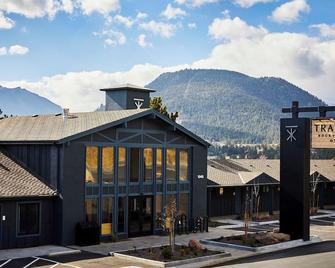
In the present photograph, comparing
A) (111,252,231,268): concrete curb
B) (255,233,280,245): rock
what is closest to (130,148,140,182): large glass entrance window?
(111,252,231,268): concrete curb

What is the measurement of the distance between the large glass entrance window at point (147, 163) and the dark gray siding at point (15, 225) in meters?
5.99

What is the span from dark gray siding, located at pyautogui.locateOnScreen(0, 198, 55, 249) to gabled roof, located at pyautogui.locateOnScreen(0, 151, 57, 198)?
360 mm

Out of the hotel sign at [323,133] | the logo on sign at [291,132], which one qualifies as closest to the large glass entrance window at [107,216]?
the logo on sign at [291,132]

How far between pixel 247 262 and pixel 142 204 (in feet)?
29.0

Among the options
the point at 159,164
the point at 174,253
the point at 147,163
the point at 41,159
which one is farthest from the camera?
the point at 159,164

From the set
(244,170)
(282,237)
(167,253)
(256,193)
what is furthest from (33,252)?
(244,170)

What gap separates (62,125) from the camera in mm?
33281

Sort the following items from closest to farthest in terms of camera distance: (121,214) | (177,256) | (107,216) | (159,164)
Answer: (177,256) → (107,216) → (121,214) → (159,164)

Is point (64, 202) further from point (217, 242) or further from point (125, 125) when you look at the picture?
point (217, 242)

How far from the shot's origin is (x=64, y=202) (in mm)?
29469

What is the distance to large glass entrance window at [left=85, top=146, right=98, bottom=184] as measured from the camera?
30.8 m

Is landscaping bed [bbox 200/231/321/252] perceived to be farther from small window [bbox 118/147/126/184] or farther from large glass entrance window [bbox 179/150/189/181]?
small window [bbox 118/147/126/184]

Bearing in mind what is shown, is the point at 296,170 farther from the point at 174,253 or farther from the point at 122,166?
the point at 174,253

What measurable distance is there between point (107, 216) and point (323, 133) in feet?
40.0
